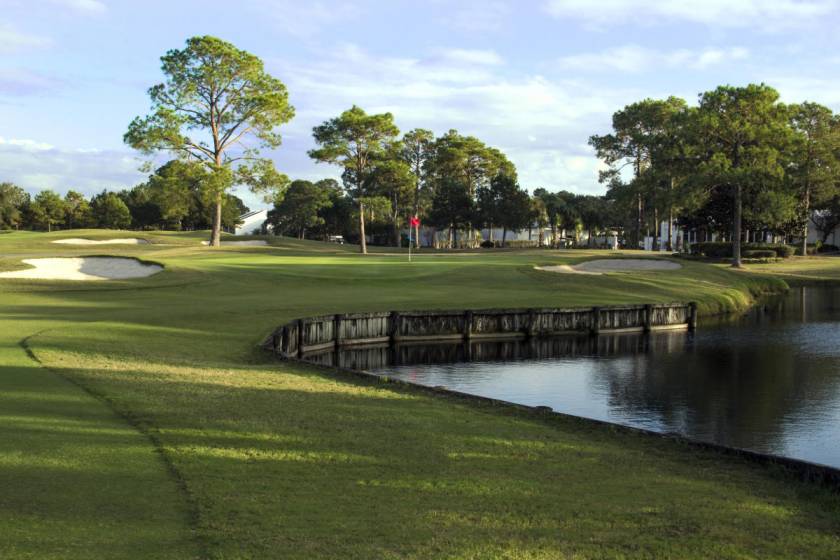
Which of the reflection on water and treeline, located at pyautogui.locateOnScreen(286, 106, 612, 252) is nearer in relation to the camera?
the reflection on water

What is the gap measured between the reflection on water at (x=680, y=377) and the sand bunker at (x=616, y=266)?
14207 mm

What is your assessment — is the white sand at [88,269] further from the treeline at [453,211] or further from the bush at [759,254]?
the treeline at [453,211]

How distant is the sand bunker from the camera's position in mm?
53122

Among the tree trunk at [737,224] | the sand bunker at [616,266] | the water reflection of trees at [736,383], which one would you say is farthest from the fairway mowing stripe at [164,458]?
the tree trunk at [737,224]

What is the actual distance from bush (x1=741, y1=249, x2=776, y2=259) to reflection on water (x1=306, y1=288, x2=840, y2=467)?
38425mm

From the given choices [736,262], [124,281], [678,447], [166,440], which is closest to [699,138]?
[736,262]

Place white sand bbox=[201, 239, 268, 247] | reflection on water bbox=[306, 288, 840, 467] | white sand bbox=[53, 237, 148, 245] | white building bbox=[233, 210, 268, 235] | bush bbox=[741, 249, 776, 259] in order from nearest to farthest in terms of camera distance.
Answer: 1. reflection on water bbox=[306, 288, 840, 467]
2. white sand bbox=[53, 237, 148, 245]
3. bush bbox=[741, 249, 776, 259]
4. white sand bbox=[201, 239, 268, 247]
5. white building bbox=[233, 210, 268, 235]

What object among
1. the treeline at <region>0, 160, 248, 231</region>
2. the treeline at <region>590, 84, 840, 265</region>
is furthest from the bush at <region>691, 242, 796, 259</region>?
the treeline at <region>0, 160, 248, 231</region>

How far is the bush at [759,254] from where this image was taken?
7619 centimetres

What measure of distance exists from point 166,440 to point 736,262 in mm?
65261

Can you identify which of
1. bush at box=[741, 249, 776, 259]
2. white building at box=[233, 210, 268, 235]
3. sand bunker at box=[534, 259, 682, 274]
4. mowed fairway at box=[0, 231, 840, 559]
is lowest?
mowed fairway at box=[0, 231, 840, 559]

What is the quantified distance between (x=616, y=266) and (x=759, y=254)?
91.3 ft

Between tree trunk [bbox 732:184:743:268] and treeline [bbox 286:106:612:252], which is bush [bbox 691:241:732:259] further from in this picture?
treeline [bbox 286:106:612:252]

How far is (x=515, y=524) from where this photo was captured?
7.89 metres
